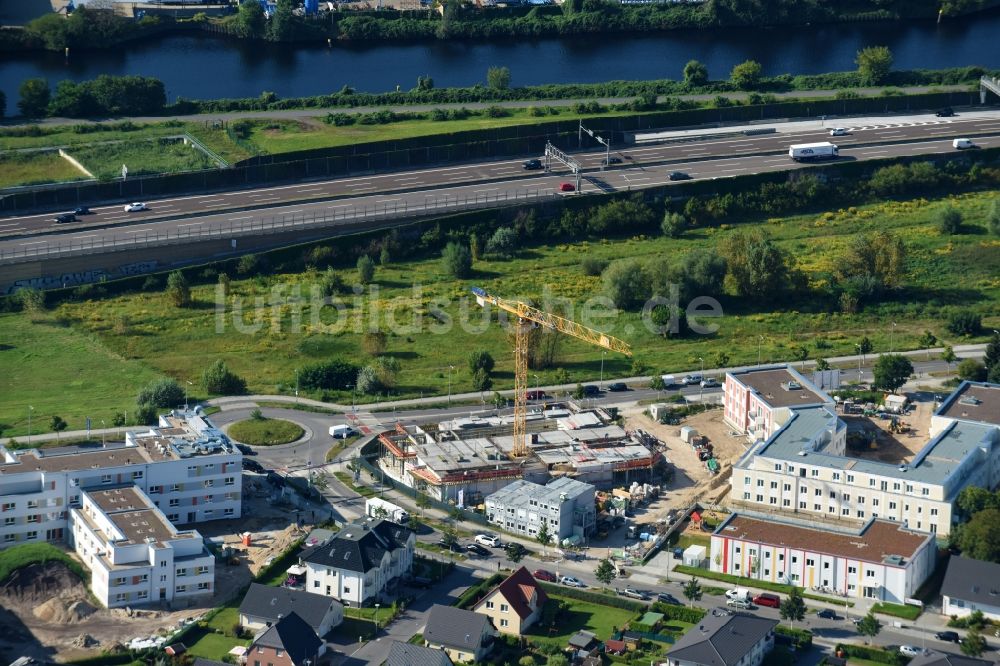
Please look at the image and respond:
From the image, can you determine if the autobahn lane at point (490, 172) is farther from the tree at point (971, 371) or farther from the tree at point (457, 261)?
the tree at point (971, 371)

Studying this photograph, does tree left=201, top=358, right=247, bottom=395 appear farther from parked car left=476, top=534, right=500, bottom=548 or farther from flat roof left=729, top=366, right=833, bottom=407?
flat roof left=729, top=366, right=833, bottom=407

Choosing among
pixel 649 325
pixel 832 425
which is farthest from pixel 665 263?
pixel 832 425

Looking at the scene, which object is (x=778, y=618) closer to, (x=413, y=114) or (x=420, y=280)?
(x=420, y=280)

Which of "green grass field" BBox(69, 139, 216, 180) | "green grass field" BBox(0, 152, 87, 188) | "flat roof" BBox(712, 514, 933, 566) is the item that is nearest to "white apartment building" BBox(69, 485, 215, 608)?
"flat roof" BBox(712, 514, 933, 566)

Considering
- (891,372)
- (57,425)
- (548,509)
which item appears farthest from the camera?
(891,372)

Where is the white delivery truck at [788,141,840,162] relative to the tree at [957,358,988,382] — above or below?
above

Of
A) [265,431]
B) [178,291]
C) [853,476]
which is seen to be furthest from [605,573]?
[178,291]

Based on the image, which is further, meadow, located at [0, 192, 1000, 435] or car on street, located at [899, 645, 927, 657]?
meadow, located at [0, 192, 1000, 435]

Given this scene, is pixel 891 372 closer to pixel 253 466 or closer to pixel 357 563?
pixel 253 466
